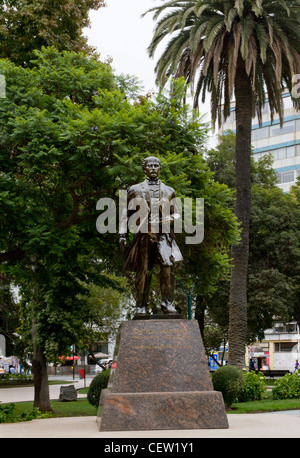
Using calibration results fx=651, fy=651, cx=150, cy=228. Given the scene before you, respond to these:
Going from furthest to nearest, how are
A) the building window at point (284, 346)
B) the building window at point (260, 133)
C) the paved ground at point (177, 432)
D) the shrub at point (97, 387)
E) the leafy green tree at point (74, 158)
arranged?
the building window at point (284, 346), the building window at point (260, 133), the shrub at point (97, 387), the leafy green tree at point (74, 158), the paved ground at point (177, 432)

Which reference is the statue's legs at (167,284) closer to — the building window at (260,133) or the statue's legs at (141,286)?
the statue's legs at (141,286)

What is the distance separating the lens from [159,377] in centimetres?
887

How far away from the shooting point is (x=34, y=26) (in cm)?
1945

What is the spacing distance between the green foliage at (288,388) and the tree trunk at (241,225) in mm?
1765

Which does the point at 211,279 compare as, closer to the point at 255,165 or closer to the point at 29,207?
the point at 29,207

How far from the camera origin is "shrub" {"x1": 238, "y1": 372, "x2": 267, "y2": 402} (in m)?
20.2

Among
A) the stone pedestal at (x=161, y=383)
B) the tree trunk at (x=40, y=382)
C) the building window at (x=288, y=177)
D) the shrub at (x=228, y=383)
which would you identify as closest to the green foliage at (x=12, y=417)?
the stone pedestal at (x=161, y=383)

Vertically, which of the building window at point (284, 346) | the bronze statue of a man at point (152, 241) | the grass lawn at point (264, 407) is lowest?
the building window at point (284, 346)

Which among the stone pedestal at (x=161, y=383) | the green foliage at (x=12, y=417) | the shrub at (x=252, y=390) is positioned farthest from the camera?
the shrub at (x=252, y=390)

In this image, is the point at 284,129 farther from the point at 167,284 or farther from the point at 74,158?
the point at 167,284

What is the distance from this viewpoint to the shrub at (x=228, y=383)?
17469 mm

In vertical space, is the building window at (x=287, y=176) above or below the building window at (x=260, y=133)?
below

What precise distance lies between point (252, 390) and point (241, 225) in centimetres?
546
